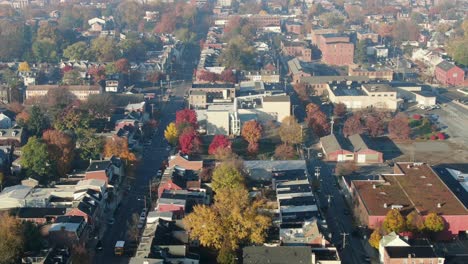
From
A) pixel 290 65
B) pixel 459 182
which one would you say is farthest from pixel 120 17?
pixel 459 182

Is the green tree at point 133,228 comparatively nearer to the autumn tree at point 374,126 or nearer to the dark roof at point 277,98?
the dark roof at point 277,98

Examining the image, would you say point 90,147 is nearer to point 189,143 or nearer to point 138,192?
point 138,192

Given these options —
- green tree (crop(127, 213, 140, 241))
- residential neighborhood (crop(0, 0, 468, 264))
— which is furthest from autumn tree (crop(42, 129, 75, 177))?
green tree (crop(127, 213, 140, 241))

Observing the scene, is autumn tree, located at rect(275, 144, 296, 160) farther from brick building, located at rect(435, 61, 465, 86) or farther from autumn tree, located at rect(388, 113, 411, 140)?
brick building, located at rect(435, 61, 465, 86)

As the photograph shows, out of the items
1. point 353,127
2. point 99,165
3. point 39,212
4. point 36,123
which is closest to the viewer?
point 39,212

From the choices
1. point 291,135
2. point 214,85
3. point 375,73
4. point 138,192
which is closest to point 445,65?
point 375,73

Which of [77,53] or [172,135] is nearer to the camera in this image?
[172,135]

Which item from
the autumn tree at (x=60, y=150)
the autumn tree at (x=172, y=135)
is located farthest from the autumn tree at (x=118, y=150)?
the autumn tree at (x=172, y=135)
